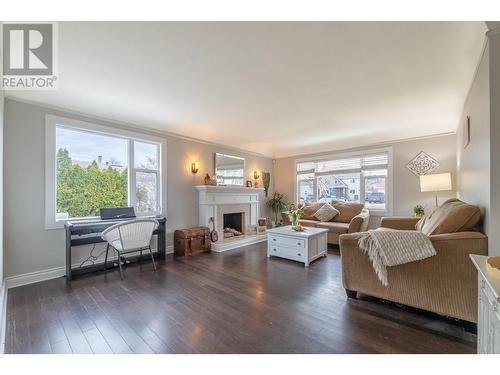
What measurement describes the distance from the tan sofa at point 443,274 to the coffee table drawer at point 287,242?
1.22m

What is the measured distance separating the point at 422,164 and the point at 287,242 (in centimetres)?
333

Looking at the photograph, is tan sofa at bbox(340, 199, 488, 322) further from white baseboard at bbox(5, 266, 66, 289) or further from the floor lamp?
white baseboard at bbox(5, 266, 66, 289)

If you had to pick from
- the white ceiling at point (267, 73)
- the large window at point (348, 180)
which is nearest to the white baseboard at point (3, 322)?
the white ceiling at point (267, 73)

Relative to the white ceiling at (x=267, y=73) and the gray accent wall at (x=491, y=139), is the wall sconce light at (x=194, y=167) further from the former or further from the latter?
the gray accent wall at (x=491, y=139)

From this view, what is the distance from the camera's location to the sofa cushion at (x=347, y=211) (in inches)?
191

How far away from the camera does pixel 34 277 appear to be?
9.10ft

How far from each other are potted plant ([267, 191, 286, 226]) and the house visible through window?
3.37m

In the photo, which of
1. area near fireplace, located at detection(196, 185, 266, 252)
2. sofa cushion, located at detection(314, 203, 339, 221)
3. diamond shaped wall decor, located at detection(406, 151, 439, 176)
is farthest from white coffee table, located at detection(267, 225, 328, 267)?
diamond shaped wall decor, located at detection(406, 151, 439, 176)

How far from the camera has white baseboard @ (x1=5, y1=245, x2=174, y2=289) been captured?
2604mm

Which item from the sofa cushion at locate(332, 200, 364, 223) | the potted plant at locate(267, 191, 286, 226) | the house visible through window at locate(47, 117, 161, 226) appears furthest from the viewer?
the potted plant at locate(267, 191, 286, 226)

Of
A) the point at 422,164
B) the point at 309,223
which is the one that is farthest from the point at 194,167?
the point at 422,164
